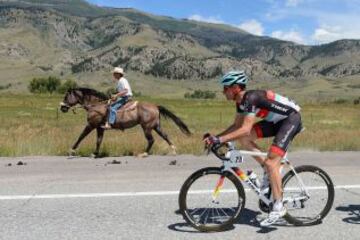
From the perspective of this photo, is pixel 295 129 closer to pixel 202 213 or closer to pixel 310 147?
pixel 202 213

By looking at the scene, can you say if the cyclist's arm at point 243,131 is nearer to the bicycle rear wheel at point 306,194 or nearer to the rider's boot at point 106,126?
the bicycle rear wheel at point 306,194

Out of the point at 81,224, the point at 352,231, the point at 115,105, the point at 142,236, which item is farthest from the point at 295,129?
the point at 115,105

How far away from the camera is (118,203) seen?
26.9 feet

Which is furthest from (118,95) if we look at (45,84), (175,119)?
(45,84)

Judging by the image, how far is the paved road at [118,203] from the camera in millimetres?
6641

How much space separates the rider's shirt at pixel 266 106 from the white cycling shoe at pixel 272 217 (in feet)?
3.50

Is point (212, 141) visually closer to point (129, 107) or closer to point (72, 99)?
point (129, 107)

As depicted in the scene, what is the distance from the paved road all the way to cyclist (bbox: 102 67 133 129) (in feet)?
8.12

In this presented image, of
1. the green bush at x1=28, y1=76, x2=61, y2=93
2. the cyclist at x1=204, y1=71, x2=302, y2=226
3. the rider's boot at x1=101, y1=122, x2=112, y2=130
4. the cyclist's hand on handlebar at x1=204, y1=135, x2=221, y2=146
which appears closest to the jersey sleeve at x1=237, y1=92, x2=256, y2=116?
the cyclist at x1=204, y1=71, x2=302, y2=226

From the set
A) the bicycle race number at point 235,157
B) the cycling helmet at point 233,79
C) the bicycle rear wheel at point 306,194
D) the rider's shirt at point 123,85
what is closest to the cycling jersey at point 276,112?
the cycling helmet at point 233,79

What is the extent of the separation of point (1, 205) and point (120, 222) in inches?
79.7

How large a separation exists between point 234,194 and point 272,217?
0.52m

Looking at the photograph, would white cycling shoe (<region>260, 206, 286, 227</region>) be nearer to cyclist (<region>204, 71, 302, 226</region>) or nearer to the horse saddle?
cyclist (<region>204, 71, 302, 226</region>)

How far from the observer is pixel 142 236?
646 cm
